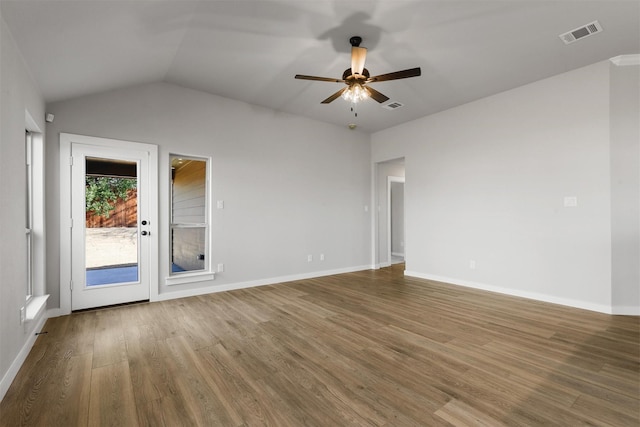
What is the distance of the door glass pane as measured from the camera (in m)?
3.78

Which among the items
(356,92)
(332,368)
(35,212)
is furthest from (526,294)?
(35,212)

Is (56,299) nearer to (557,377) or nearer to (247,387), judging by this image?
(247,387)

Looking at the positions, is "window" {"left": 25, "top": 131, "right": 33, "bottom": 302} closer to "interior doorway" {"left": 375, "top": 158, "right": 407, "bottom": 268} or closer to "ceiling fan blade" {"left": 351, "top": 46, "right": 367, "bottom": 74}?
"ceiling fan blade" {"left": 351, "top": 46, "right": 367, "bottom": 74}

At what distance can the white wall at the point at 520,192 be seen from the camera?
3.70 m

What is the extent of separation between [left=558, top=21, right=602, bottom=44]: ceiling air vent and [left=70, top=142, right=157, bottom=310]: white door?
5.30 m

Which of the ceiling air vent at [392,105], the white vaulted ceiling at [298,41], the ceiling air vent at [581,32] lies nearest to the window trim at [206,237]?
the white vaulted ceiling at [298,41]

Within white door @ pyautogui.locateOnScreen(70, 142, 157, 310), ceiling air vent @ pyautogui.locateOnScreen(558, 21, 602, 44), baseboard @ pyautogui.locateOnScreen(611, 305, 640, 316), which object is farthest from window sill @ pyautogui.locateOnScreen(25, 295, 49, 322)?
baseboard @ pyautogui.locateOnScreen(611, 305, 640, 316)

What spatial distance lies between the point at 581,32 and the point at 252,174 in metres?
4.56

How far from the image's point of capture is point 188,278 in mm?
4375

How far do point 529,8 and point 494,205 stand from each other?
2.76 meters

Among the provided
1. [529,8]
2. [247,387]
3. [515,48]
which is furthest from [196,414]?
[515,48]

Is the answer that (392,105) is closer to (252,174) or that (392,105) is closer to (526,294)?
(252,174)

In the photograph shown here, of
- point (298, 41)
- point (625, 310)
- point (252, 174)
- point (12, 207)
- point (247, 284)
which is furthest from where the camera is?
point (252, 174)

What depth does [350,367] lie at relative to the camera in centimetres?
230
